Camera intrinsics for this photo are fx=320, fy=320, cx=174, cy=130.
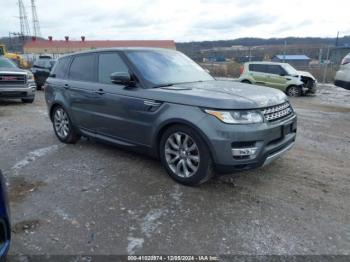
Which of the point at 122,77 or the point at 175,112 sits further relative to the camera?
the point at 122,77

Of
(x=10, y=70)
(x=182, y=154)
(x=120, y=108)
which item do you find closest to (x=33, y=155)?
(x=120, y=108)

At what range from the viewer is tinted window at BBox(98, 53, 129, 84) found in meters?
4.80

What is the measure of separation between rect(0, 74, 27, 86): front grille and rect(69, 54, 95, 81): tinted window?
20.6 feet

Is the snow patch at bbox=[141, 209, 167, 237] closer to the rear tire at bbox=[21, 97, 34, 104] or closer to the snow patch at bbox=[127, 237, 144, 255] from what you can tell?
the snow patch at bbox=[127, 237, 144, 255]

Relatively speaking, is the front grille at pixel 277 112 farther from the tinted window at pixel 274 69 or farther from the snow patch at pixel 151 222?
the tinted window at pixel 274 69

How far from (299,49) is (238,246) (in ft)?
90.9

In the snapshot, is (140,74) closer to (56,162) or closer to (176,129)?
(176,129)

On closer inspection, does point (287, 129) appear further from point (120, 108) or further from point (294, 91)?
point (294, 91)

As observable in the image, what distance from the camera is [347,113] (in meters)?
10.1

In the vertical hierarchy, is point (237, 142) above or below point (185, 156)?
above

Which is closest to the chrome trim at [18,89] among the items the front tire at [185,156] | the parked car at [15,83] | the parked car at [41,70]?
the parked car at [15,83]

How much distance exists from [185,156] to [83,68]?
2.67 metres

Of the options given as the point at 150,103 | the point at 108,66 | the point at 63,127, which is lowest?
the point at 63,127

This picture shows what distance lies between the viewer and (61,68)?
6090 mm
